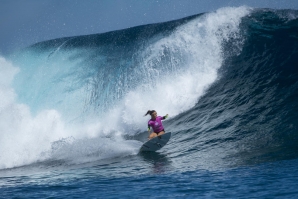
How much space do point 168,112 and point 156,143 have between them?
4310mm

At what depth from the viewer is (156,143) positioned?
9.13 m

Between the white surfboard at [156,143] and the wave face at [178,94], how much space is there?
0.80ft

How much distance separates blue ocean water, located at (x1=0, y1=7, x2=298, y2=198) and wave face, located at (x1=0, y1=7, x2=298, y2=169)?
1.9 inches

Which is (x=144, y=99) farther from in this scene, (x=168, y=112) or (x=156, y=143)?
(x=156, y=143)

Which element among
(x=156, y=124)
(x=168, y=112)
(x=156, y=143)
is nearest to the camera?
(x=156, y=143)

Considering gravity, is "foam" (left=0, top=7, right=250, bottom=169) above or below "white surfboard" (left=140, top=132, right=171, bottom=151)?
above

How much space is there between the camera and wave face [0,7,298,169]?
8.97 metres

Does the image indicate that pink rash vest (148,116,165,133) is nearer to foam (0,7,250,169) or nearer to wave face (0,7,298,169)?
wave face (0,7,298,169)

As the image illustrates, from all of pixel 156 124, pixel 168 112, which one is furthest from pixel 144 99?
pixel 156 124

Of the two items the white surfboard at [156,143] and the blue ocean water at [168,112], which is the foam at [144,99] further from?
the white surfboard at [156,143]

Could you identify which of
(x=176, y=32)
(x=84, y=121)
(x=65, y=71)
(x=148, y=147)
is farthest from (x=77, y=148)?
(x=65, y=71)

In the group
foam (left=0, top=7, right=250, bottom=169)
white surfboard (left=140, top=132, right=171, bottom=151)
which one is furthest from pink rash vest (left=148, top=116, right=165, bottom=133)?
foam (left=0, top=7, right=250, bottom=169)

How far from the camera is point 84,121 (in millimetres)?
15078

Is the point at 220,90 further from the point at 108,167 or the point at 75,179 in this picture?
the point at 75,179
